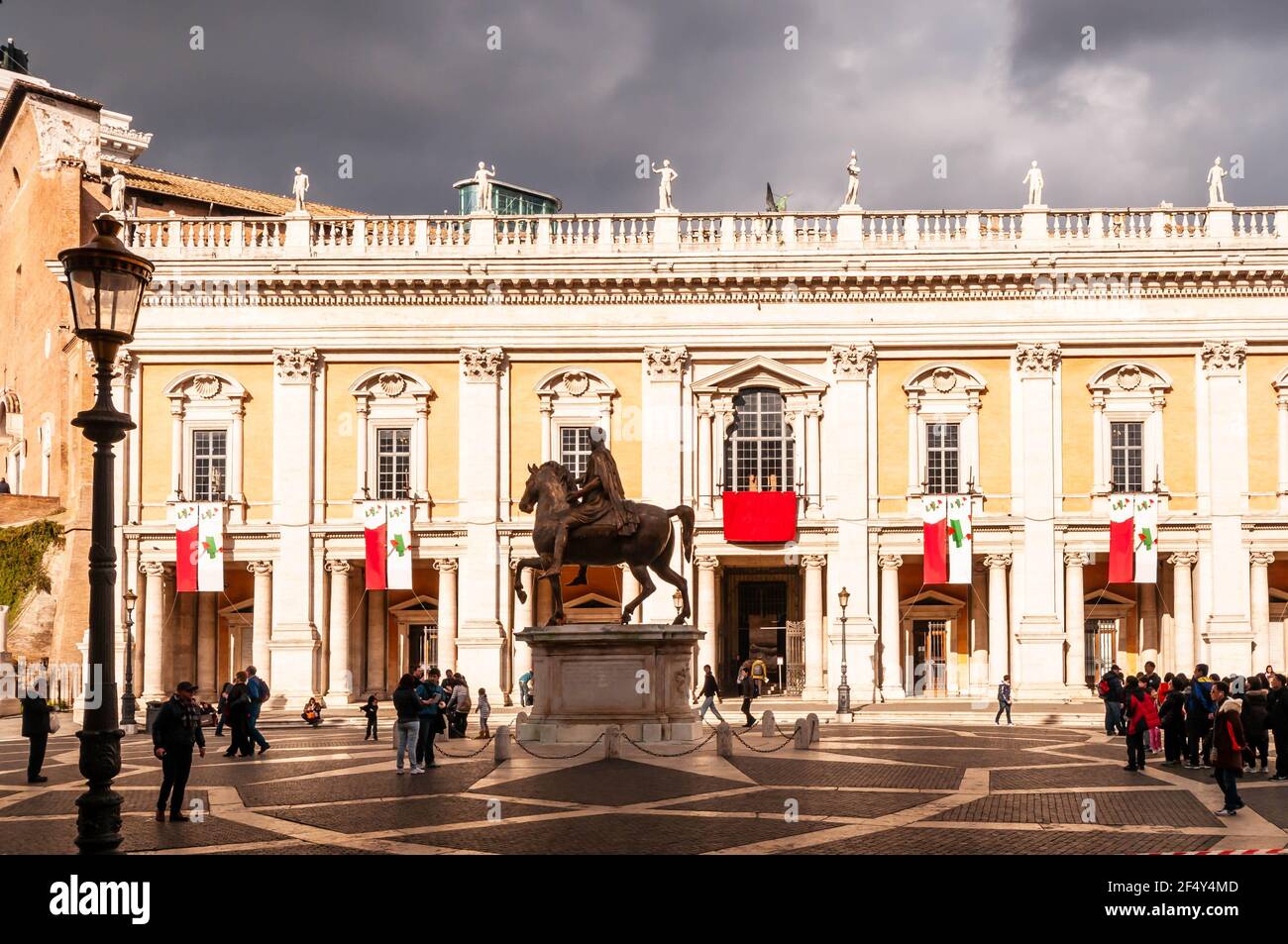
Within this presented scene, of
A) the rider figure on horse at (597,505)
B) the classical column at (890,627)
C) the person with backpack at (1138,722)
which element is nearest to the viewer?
the person with backpack at (1138,722)

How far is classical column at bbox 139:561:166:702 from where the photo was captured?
140 feet

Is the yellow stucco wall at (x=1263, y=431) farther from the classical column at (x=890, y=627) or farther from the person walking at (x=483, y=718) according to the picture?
the person walking at (x=483, y=718)

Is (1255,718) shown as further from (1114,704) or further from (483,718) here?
(483,718)

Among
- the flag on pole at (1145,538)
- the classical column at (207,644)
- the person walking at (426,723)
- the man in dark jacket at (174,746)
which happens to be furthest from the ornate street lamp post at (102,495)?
the classical column at (207,644)

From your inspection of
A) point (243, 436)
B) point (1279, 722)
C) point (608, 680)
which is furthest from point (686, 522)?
point (243, 436)

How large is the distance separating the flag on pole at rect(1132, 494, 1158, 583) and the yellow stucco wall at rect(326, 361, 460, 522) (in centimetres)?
1971

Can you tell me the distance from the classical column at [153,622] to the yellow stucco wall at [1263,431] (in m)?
31.9

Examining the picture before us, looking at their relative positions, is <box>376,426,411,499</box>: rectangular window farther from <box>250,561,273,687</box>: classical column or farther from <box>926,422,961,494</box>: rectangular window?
<box>926,422,961,494</box>: rectangular window

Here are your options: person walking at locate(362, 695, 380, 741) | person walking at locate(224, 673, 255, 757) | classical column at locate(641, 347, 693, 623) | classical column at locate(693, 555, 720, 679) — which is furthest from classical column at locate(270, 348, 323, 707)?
person walking at locate(224, 673, 255, 757)

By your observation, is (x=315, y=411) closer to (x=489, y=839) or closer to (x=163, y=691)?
(x=163, y=691)

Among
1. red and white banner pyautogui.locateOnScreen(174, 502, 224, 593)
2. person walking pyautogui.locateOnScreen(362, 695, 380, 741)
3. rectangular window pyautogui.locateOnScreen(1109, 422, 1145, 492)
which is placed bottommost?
person walking pyautogui.locateOnScreen(362, 695, 380, 741)

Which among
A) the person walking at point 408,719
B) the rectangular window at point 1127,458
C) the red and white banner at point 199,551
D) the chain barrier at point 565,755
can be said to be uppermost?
the rectangular window at point 1127,458

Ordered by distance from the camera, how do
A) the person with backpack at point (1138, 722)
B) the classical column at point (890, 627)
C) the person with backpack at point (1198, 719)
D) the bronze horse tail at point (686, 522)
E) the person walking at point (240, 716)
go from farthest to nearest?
the classical column at point (890, 627) < the person walking at point (240, 716) < the bronze horse tail at point (686, 522) < the person with backpack at point (1198, 719) < the person with backpack at point (1138, 722)

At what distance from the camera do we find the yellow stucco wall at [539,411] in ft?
144
